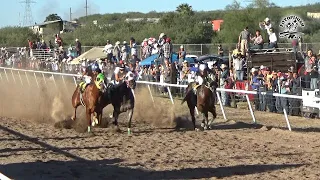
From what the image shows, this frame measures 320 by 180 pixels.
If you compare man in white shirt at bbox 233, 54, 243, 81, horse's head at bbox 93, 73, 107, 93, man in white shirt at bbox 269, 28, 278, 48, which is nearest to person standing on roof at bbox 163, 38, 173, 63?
man in white shirt at bbox 233, 54, 243, 81

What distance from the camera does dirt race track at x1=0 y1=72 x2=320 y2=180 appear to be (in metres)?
10.3

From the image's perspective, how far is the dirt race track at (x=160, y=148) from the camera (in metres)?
10.3

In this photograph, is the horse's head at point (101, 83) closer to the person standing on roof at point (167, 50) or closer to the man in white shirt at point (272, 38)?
the man in white shirt at point (272, 38)

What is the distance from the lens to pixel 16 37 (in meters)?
70.9

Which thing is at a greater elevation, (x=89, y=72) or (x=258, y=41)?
(x=258, y=41)

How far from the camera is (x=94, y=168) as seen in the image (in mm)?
10688

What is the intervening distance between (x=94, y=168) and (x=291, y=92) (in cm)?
829

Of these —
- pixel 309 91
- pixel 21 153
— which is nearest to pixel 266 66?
pixel 309 91

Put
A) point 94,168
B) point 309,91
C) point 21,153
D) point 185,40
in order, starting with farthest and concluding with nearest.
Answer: point 185,40 < point 309,91 < point 21,153 < point 94,168

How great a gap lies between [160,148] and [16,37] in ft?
→ 198

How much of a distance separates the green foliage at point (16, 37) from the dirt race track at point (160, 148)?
48511mm

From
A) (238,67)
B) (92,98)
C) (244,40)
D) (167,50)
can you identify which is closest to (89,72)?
(92,98)

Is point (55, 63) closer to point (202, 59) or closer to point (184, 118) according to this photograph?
point (202, 59)

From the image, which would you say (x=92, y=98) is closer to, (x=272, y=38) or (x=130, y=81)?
(x=130, y=81)
